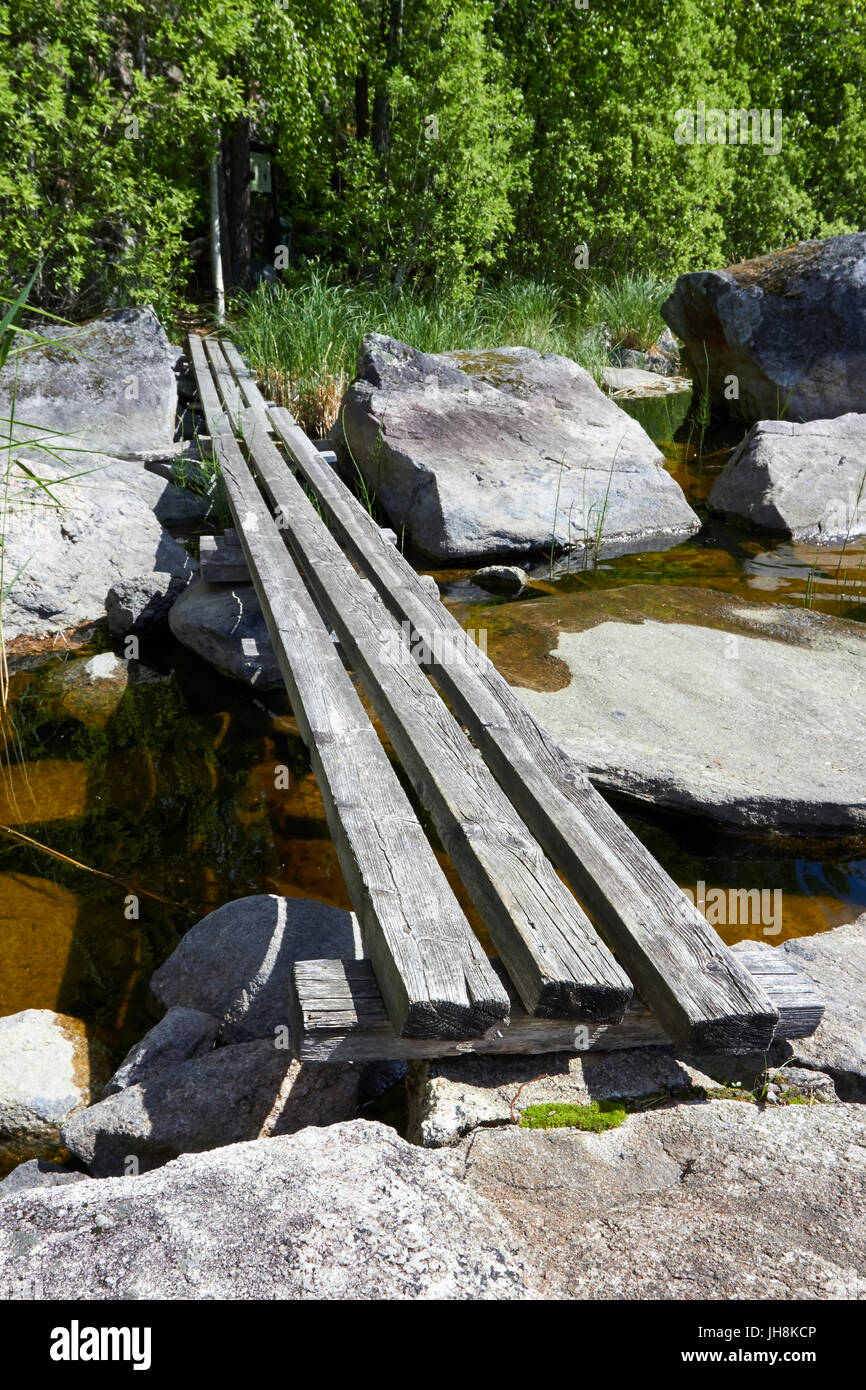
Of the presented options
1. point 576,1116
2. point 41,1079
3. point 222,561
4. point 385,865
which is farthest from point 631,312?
point 576,1116

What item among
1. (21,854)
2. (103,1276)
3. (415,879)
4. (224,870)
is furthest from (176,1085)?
(21,854)

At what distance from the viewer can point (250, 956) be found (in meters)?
2.74

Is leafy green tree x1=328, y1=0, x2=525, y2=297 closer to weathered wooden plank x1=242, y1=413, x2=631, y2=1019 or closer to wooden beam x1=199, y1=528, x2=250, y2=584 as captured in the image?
wooden beam x1=199, y1=528, x2=250, y2=584

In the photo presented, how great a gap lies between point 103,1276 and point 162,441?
6.91m

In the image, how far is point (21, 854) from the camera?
3559mm

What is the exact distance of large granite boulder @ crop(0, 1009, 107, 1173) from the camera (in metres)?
2.44

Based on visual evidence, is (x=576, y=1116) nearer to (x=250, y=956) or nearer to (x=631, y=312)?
(x=250, y=956)

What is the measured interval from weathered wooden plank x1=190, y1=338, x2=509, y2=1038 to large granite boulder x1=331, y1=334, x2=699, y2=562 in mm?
2430

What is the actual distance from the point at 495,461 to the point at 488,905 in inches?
187

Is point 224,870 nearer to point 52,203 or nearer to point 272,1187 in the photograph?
point 272,1187

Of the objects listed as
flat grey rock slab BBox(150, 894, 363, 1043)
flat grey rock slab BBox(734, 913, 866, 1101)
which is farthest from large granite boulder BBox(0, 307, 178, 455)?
flat grey rock slab BBox(734, 913, 866, 1101)

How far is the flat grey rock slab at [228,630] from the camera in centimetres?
476

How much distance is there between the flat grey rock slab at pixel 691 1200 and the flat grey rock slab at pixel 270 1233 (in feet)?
0.34

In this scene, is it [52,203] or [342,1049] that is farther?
[52,203]
